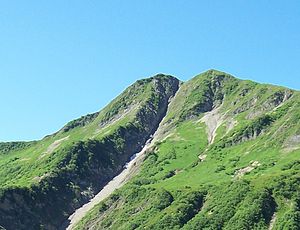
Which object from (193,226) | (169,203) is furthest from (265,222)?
(169,203)

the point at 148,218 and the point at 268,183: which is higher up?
the point at 148,218

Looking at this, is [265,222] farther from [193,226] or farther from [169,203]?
[169,203]

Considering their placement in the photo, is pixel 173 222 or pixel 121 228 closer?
pixel 173 222

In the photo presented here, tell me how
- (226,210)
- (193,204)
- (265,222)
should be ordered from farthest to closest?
(193,204), (226,210), (265,222)

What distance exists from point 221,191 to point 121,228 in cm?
3756

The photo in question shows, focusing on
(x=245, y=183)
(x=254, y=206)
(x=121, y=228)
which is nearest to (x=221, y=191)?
(x=245, y=183)

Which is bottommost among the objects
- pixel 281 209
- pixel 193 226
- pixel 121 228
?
pixel 281 209

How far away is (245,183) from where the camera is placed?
193 meters

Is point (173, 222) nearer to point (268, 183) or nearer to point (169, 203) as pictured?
point (169, 203)

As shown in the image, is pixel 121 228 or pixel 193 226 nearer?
pixel 193 226

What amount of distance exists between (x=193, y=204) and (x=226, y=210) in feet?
51.7

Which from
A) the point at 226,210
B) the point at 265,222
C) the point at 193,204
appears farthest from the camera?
the point at 193,204

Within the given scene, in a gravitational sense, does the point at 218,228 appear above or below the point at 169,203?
below

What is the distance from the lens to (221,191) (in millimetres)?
192500
